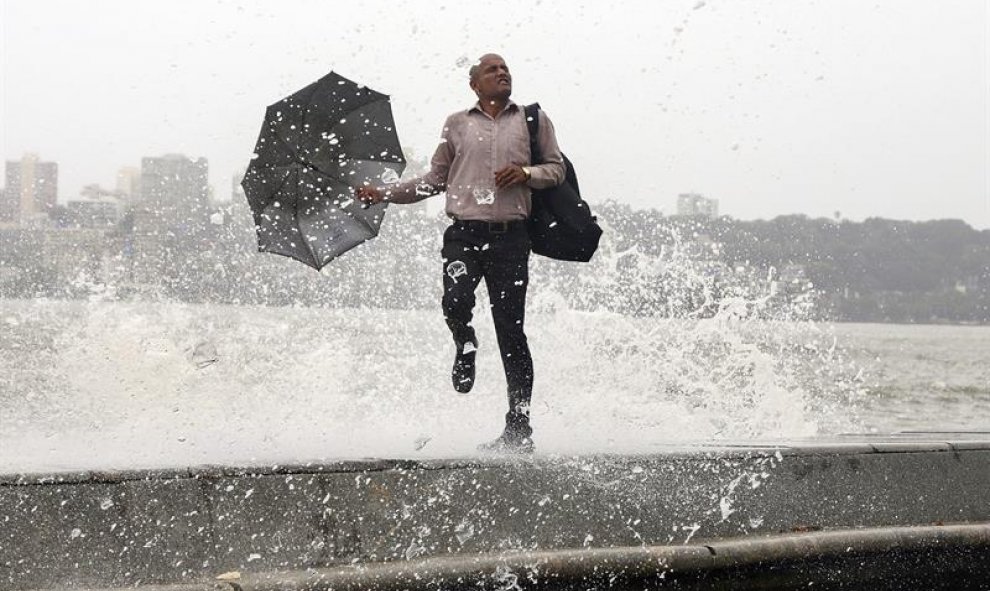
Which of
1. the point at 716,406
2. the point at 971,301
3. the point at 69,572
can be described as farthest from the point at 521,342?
the point at 971,301

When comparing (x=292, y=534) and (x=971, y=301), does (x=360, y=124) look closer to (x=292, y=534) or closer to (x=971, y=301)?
(x=292, y=534)

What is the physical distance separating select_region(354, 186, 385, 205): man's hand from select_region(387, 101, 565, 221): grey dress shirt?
1.53 ft

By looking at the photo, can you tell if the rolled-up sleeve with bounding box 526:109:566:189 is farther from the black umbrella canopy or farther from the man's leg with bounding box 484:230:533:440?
the black umbrella canopy

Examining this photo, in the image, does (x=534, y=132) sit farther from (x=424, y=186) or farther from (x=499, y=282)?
(x=499, y=282)

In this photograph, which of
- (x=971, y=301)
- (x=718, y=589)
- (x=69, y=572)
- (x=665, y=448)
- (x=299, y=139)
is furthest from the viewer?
(x=971, y=301)

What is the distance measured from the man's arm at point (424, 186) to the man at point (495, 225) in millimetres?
116

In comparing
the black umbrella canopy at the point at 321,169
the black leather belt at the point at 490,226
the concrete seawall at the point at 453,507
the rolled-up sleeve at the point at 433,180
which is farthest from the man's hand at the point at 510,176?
the concrete seawall at the point at 453,507

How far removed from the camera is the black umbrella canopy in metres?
7.00

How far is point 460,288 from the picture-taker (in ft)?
21.2

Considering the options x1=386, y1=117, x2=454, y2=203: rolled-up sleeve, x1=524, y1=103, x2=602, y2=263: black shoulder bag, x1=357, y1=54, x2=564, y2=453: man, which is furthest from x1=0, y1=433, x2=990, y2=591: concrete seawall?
x1=386, y1=117, x2=454, y2=203: rolled-up sleeve

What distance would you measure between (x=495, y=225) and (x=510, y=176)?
0.29 meters

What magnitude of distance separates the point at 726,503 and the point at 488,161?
2.11m

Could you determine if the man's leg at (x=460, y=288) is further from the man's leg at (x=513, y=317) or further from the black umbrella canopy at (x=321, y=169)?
the black umbrella canopy at (x=321, y=169)

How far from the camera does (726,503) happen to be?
5723 mm
